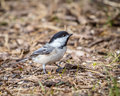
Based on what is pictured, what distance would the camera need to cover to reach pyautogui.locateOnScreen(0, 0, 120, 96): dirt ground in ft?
→ 12.0

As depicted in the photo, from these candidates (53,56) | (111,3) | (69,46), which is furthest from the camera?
(111,3)

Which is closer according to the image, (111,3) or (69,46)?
(69,46)

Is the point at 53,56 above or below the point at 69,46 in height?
above

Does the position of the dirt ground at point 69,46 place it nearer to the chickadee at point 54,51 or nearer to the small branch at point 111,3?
the small branch at point 111,3

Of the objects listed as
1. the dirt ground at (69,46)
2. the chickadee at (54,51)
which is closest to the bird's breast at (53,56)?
the chickadee at (54,51)

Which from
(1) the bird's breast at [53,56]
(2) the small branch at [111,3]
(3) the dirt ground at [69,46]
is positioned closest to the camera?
(3) the dirt ground at [69,46]

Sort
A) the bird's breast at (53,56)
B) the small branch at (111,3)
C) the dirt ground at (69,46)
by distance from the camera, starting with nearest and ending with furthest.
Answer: the dirt ground at (69,46)
the bird's breast at (53,56)
the small branch at (111,3)

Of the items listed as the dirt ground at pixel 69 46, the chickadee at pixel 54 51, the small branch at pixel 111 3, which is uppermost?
the small branch at pixel 111 3

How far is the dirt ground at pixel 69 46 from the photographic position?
3654mm

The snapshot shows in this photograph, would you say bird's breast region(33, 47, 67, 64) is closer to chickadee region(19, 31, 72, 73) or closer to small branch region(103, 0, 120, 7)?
chickadee region(19, 31, 72, 73)

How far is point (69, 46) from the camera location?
5.89 metres

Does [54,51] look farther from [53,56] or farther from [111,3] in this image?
[111,3]

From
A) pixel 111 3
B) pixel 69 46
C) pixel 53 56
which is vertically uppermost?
pixel 111 3

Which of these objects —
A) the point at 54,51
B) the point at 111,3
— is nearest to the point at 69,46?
the point at 54,51
